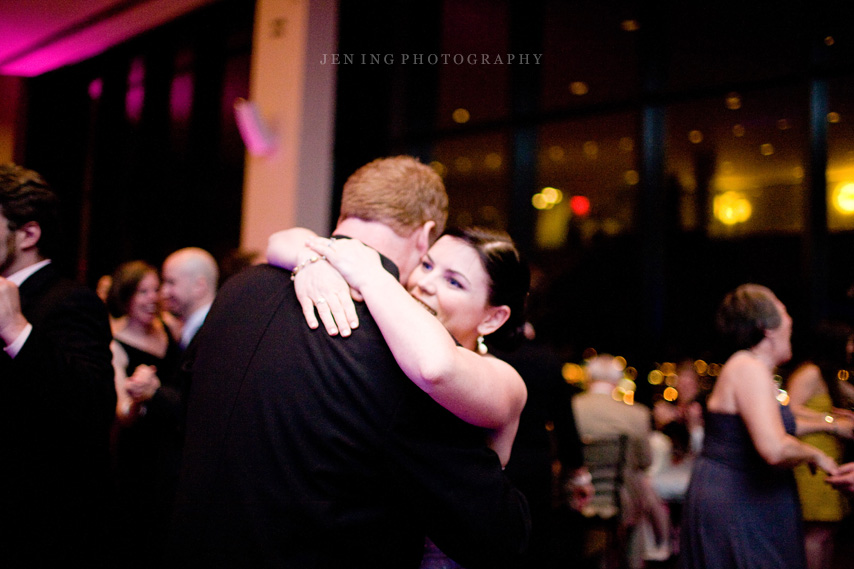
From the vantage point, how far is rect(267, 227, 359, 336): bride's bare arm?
1.18m

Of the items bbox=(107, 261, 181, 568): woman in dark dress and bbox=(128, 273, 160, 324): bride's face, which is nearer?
bbox=(107, 261, 181, 568): woman in dark dress

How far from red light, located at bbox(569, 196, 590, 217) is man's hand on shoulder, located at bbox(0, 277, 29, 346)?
424cm

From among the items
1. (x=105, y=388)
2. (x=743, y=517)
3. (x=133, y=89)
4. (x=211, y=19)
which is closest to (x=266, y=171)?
(x=211, y=19)

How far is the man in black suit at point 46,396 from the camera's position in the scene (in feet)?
5.09

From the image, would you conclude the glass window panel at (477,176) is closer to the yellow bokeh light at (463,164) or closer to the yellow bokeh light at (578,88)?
the yellow bokeh light at (463,164)

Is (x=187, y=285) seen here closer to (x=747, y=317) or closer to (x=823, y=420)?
(x=747, y=317)

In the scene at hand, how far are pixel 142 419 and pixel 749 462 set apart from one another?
2555mm

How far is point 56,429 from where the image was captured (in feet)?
5.52

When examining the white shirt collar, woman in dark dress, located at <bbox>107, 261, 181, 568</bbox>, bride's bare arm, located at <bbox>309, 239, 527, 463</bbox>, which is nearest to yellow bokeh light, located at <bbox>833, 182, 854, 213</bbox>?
bride's bare arm, located at <bbox>309, 239, 527, 463</bbox>

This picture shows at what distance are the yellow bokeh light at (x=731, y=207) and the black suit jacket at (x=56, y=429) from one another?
162 inches

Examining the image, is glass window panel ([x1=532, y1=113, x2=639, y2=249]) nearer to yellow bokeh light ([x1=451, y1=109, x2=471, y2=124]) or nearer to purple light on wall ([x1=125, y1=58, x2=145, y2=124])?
yellow bokeh light ([x1=451, y1=109, x2=471, y2=124])

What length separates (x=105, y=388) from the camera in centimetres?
172

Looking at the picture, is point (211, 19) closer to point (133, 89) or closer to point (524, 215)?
point (133, 89)

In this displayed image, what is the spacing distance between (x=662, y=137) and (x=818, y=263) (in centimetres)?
138
